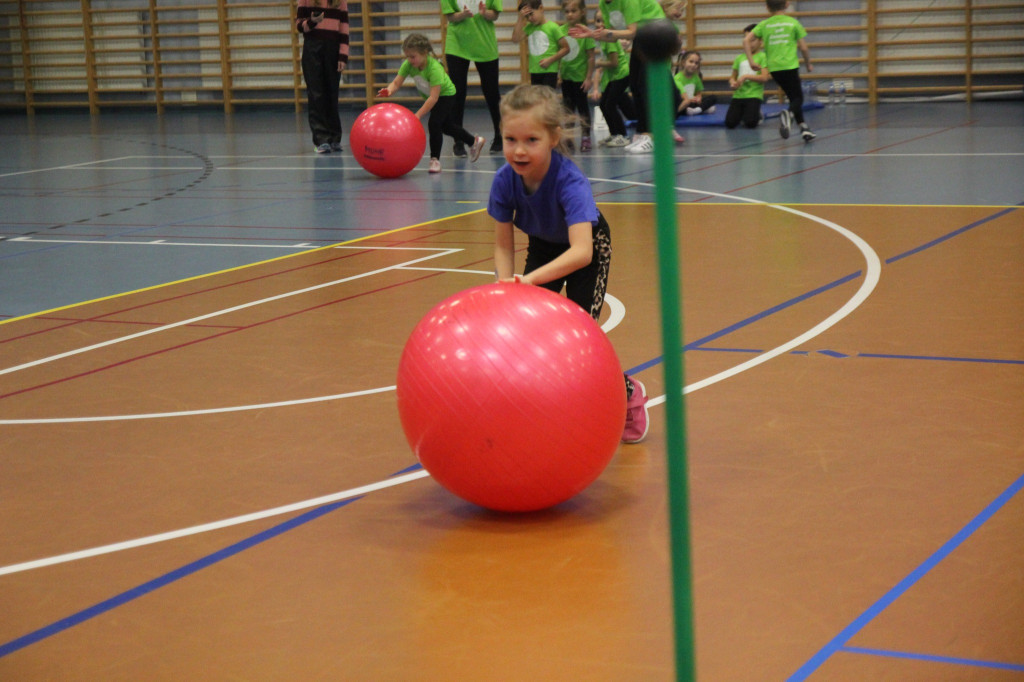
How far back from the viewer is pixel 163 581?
2.99 m

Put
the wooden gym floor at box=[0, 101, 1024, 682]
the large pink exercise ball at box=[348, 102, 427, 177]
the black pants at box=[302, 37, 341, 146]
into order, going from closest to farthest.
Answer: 1. the wooden gym floor at box=[0, 101, 1024, 682]
2. the large pink exercise ball at box=[348, 102, 427, 177]
3. the black pants at box=[302, 37, 341, 146]

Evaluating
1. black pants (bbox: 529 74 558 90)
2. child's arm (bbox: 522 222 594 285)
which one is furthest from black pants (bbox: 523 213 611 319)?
black pants (bbox: 529 74 558 90)

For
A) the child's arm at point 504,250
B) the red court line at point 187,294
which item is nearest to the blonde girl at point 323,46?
the red court line at point 187,294

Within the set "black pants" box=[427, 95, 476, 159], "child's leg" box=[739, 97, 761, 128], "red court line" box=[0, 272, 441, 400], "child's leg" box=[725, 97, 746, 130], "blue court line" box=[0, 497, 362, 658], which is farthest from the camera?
"child's leg" box=[725, 97, 746, 130]

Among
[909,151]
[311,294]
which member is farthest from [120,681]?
[909,151]

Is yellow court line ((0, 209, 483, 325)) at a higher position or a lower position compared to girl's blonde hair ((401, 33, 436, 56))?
lower

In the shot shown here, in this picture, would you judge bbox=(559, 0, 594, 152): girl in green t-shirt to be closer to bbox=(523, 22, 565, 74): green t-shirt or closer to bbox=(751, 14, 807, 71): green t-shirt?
bbox=(523, 22, 565, 74): green t-shirt

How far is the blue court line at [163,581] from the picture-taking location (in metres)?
2.70

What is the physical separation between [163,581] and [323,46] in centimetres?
1112

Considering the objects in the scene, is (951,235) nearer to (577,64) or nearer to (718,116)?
(577,64)

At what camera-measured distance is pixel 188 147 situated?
50.3 feet

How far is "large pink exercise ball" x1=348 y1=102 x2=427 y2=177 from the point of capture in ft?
36.2

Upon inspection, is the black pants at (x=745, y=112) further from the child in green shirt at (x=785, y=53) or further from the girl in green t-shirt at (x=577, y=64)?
the girl in green t-shirt at (x=577, y=64)

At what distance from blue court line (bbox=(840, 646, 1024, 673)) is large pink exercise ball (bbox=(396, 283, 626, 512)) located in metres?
0.95
